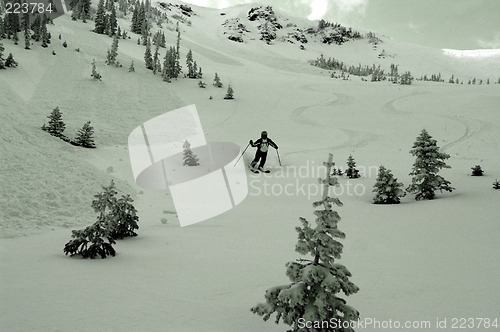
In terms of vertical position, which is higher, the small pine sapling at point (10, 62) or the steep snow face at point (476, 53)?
the steep snow face at point (476, 53)

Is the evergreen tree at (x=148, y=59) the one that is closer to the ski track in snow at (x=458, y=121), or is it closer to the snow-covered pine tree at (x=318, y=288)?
the ski track in snow at (x=458, y=121)

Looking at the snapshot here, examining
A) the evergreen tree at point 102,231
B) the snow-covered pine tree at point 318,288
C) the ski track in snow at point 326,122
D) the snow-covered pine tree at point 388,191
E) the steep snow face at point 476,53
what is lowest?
the ski track in snow at point 326,122

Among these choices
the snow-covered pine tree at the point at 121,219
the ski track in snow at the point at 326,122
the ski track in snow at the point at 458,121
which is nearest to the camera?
the snow-covered pine tree at the point at 121,219

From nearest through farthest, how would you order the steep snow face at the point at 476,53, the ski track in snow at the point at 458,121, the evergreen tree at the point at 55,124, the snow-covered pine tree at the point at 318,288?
1. the snow-covered pine tree at the point at 318,288
2. the evergreen tree at the point at 55,124
3. the ski track in snow at the point at 458,121
4. the steep snow face at the point at 476,53

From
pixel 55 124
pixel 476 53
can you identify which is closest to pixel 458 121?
pixel 55 124

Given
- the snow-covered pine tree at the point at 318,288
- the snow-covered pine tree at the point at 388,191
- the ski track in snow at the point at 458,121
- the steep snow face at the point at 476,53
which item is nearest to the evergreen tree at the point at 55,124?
the snow-covered pine tree at the point at 388,191

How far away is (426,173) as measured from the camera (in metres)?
10.5

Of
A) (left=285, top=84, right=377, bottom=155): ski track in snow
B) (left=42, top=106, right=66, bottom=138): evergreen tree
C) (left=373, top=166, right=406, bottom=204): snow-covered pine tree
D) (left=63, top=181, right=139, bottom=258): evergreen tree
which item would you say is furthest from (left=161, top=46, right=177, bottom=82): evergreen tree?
(left=63, top=181, right=139, bottom=258): evergreen tree

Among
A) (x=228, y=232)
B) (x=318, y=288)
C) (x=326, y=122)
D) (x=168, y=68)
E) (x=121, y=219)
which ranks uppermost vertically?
(x=318, y=288)

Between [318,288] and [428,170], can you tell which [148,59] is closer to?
[428,170]

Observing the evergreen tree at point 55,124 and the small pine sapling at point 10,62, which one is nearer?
the evergreen tree at point 55,124

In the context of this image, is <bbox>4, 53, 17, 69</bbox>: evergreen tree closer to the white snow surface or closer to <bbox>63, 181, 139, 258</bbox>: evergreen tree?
the white snow surface

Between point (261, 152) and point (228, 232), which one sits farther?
point (261, 152)

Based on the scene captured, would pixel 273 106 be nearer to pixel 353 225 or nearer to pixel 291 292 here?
pixel 353 225
